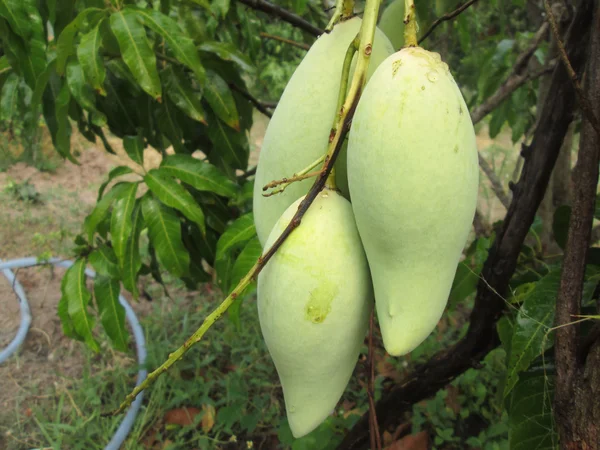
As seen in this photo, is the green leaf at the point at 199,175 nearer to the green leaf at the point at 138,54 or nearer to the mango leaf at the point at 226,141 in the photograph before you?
the mango leaf at the point at 226,141

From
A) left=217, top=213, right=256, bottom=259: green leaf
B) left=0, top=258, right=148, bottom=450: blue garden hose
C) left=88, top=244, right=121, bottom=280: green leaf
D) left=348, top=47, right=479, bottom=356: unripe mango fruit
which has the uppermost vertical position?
left=348, top=47, right=479, bottom=356: unripe mango fruit

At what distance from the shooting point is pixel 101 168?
190 inches

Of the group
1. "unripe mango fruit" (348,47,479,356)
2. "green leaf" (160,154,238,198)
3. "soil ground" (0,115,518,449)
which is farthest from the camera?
"soil ground" (0,115,518,449)

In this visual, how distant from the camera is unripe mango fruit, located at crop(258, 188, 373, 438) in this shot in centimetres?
48

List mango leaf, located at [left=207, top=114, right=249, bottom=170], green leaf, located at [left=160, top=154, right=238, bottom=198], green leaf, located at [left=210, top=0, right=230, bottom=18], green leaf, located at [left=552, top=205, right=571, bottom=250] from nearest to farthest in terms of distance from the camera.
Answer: green leaf, located at [left=552, top=205, right=571, bottom=250] < green leaf, located at [left=210, top=0, right=230, bottom=18] < green leaf, located at [left=160, top=154, right=238, bottom=198] < mango leaf, located at [left=207, top=114, right=249, bottom=170]

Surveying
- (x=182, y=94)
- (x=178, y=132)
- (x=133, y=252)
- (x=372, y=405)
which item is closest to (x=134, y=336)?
(x=133, y=252)

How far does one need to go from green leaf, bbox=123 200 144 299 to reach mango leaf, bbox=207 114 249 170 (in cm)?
25

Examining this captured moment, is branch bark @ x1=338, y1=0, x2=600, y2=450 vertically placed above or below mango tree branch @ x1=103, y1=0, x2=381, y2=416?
below

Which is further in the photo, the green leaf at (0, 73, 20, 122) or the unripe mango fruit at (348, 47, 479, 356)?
the green leaf at (0, 73, 20, 122)

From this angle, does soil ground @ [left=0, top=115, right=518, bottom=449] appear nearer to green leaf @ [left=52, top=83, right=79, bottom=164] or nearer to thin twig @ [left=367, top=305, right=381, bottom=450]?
green leaf @ [left=52, top=83, right=79, bottom=164]

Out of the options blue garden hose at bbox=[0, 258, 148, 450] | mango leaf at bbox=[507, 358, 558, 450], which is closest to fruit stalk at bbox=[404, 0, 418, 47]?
mango leaf at bbox=[507, 358, 558, 450]

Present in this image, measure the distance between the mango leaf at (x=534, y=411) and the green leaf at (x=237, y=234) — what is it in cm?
56

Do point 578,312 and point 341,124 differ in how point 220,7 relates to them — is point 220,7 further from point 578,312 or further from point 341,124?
point 578,312

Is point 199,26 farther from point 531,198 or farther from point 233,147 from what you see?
point 531,198
